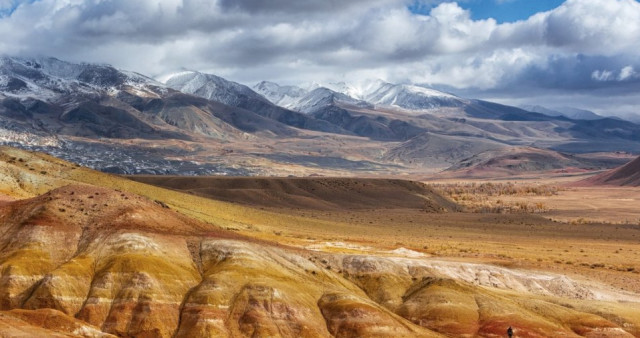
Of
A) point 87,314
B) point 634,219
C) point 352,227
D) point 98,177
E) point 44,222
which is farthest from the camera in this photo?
point 634,219

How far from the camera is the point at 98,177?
119m

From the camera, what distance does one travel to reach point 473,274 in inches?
3189

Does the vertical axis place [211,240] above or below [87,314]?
above

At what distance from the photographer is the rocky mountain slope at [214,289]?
56.7 metres

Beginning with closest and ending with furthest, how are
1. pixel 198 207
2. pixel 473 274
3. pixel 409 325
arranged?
pixel 409 325
pixel 473 274
pixel 198 207

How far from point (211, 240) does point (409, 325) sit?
2042 cm

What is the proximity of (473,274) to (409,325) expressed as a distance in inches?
879

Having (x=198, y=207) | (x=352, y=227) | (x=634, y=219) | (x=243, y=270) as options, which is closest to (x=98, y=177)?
(x=198, y=207)

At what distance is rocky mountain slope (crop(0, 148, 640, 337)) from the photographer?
5672cm

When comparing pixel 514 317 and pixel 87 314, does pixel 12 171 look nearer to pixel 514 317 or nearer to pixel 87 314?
pixel 87 314

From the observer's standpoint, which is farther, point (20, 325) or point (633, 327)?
point (633, 327)

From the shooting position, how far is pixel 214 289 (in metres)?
59.5

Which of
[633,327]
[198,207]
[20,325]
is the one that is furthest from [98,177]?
[633,327]

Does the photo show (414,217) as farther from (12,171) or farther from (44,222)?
(44,222)
